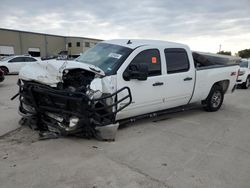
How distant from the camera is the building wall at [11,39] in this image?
37812 millimetres

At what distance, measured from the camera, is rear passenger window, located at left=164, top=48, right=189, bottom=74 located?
205 inches

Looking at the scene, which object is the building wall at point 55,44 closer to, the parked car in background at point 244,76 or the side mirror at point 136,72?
the parked car in background at point 244,76

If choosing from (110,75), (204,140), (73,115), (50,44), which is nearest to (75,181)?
(73,115)

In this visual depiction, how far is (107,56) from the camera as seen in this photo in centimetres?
475

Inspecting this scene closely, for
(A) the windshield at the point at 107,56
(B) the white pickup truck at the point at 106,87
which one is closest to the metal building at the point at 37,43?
(A) the windshield at the point at 107,56

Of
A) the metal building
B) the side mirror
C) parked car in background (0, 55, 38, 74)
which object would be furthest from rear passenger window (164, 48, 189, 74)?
the metal building

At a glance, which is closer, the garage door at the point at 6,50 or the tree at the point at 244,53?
the garage door at the point at 6,50

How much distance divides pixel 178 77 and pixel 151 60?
90 centimetres

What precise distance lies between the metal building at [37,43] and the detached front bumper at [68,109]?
39.4 m

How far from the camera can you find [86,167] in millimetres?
3221

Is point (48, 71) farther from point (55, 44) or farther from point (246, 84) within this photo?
point (55, 44)

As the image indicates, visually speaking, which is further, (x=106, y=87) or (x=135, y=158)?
(x=106, y=87)

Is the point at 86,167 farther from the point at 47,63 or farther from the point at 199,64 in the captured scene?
the point at 199,64

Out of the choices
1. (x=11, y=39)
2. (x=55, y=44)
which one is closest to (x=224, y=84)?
(x=11, y=39)
